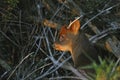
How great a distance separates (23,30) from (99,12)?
2.29ft

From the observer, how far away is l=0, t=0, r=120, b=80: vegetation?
2752 mm

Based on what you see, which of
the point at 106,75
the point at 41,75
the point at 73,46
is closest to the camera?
the point at 106,75

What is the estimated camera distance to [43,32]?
9.75ft

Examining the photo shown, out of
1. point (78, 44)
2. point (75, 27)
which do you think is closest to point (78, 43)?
point (78, 44)

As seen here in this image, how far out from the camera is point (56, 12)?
119 inches

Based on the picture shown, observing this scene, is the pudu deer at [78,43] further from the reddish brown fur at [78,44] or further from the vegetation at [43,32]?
the vegetation at [43,32]

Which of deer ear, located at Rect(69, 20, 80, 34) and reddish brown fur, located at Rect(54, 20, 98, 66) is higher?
deer ear, located at Rect(69, 20, 80, 34)

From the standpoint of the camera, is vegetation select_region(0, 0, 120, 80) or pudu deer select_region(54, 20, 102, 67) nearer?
pudu deer select_region(54, 20, 102, 67)

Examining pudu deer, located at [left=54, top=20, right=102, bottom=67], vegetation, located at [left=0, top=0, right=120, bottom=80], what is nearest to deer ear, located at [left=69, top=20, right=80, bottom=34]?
pudu deer, located at [left=54, top=20, right=102, bottom=67]

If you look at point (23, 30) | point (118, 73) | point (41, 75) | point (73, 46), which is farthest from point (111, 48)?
point (118, 73)

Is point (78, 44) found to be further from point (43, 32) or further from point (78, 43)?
point (43, 32)

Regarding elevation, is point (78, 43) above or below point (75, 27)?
below

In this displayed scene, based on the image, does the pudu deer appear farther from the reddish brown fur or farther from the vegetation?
the vegetation

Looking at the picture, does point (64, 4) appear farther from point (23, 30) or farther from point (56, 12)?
point (23, 30)
